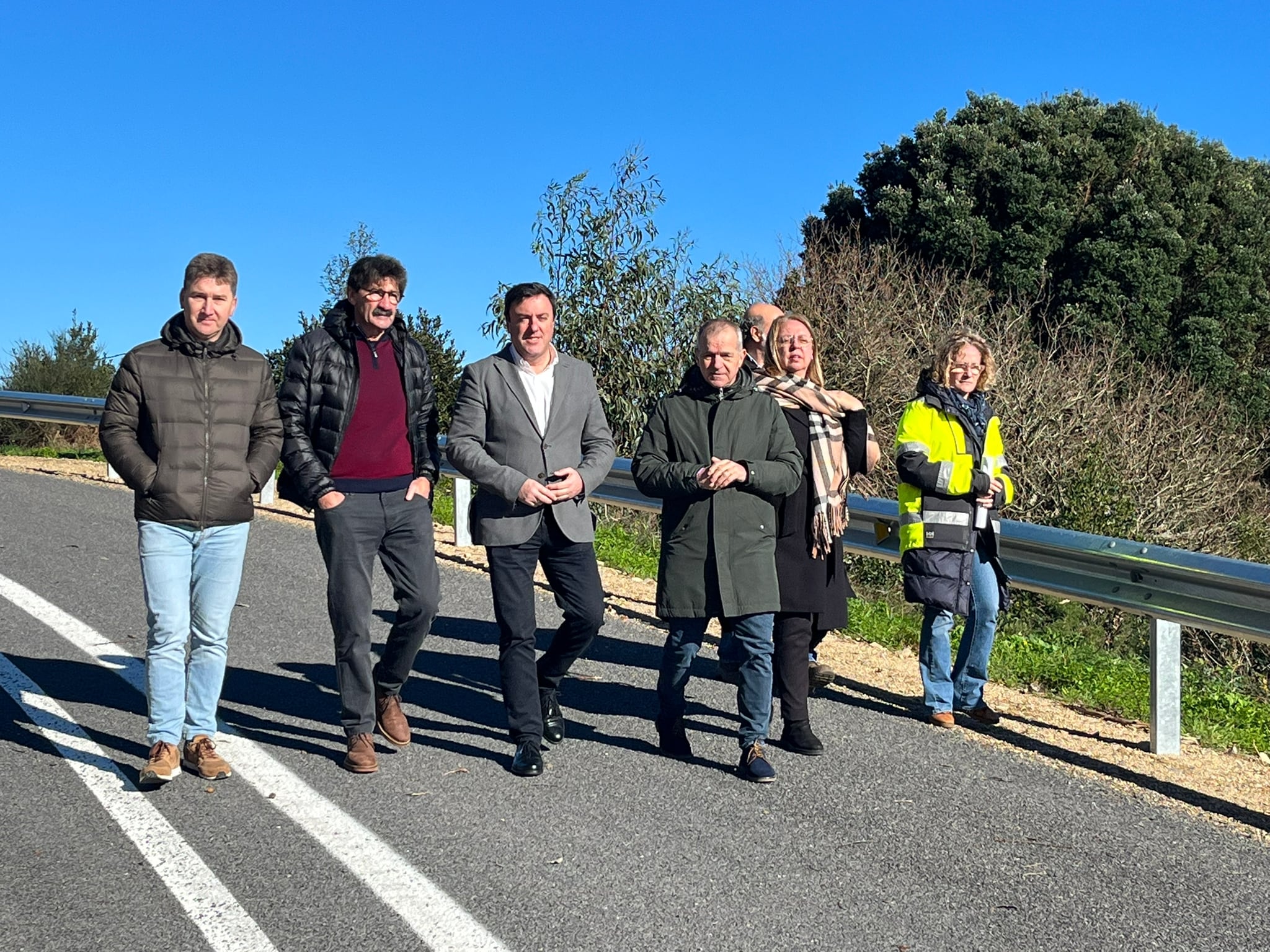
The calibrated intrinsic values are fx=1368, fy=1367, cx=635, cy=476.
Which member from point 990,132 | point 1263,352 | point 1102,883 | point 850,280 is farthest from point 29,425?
point 1263,352

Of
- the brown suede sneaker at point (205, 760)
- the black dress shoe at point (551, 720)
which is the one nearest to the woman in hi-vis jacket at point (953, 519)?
the black dress shoe at point (551, 720)

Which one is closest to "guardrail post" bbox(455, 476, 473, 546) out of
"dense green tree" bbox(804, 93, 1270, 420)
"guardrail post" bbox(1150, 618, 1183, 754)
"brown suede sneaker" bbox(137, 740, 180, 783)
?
"brown suede sneaker" bbox(137, 740, 180, 783)

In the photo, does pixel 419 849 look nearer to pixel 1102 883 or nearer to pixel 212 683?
pixel 212 683

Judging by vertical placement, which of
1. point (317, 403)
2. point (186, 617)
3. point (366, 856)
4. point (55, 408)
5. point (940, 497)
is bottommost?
→ point (366, 856)

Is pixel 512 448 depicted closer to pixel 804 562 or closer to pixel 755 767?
pixel 804 562

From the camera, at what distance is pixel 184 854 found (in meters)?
4.34

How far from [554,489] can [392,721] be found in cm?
119

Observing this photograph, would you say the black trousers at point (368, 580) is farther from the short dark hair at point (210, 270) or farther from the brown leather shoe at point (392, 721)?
the short dark hair at point (210, 270)

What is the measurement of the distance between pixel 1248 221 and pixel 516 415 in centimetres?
3067

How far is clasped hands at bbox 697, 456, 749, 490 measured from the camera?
552cm

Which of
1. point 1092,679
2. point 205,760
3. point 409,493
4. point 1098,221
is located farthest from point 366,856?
point 1098,221

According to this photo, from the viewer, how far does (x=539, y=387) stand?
575 cm

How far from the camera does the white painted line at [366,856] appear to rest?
376 centimetres

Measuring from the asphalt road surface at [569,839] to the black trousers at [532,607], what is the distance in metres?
0.25
